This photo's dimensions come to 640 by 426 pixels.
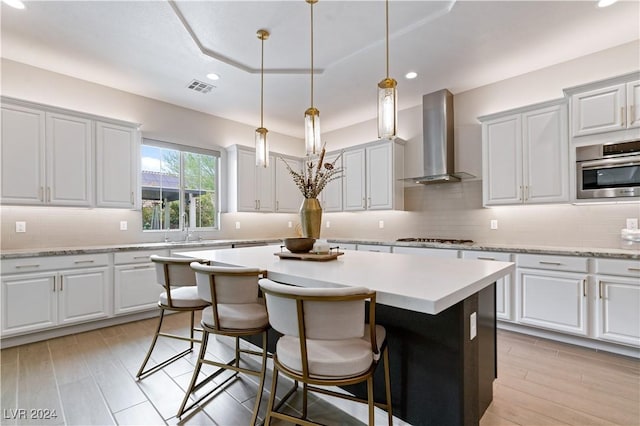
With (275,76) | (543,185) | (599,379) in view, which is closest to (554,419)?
(599,379)

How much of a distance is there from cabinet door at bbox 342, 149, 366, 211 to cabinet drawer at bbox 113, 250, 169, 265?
9.52ft

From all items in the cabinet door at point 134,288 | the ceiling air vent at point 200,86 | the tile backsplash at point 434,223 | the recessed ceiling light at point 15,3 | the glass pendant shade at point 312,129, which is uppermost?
the recessed ceiling light at point 15,3

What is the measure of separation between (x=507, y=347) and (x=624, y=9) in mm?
3150

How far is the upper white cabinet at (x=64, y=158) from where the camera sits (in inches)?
120

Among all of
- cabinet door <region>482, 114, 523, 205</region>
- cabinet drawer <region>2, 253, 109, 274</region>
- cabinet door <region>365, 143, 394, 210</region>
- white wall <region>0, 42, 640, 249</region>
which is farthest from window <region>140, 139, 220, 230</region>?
cabinet door <region>482, 114, 523, 205</region>

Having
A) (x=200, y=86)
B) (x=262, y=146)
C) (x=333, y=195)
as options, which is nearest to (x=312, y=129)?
(x=262, y=146)

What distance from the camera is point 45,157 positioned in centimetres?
322

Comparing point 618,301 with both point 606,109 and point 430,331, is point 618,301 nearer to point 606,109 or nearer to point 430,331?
point 606,109

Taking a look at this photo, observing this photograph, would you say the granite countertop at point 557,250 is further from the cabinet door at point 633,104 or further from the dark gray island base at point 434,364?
the dark gray island base at point 434,364

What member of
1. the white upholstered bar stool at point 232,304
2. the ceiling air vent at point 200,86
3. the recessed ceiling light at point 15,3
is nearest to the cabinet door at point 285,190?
the ceiling air vent at point 200,86

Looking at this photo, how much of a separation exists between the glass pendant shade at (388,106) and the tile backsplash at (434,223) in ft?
8.89

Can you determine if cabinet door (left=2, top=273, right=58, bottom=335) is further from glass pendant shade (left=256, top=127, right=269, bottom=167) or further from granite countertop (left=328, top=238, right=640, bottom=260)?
granite countertop (left=328, top=238, right=640, bottom=260)

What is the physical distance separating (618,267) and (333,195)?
3763mm

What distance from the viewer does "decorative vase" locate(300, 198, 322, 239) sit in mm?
2256
